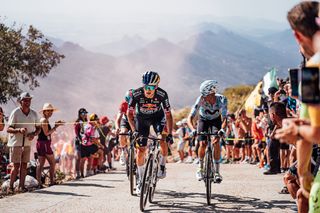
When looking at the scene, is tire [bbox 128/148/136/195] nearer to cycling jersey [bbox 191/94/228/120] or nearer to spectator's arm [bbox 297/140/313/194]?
cycling jersey [bbox 191/94/228/120]

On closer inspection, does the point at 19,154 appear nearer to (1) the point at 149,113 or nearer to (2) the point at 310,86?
(1) the point at 149,113

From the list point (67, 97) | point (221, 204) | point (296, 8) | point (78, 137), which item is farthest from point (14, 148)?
point (67, 97)

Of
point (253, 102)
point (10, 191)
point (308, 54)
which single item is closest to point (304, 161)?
point (308, 54)

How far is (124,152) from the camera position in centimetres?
1338

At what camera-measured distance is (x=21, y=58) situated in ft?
76.9

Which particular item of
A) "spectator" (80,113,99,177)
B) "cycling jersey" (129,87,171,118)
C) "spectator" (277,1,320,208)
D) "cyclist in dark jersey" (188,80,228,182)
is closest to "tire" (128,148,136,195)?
"cycling jersey" (129,87,171,118)

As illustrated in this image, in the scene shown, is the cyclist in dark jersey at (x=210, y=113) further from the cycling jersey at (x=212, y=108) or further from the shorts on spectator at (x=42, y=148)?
the shorts on spectator at (x=42, y=148)

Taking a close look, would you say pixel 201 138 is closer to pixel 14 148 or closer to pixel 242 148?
pixel 14 148

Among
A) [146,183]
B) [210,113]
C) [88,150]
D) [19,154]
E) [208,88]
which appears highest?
[208,88]

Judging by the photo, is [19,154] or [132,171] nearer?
[132,171]

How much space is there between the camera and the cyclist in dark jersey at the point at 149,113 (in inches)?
380

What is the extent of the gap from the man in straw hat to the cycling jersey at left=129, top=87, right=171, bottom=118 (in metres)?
2.80

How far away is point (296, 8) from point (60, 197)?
800cm

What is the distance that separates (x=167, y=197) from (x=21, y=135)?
3.53m
